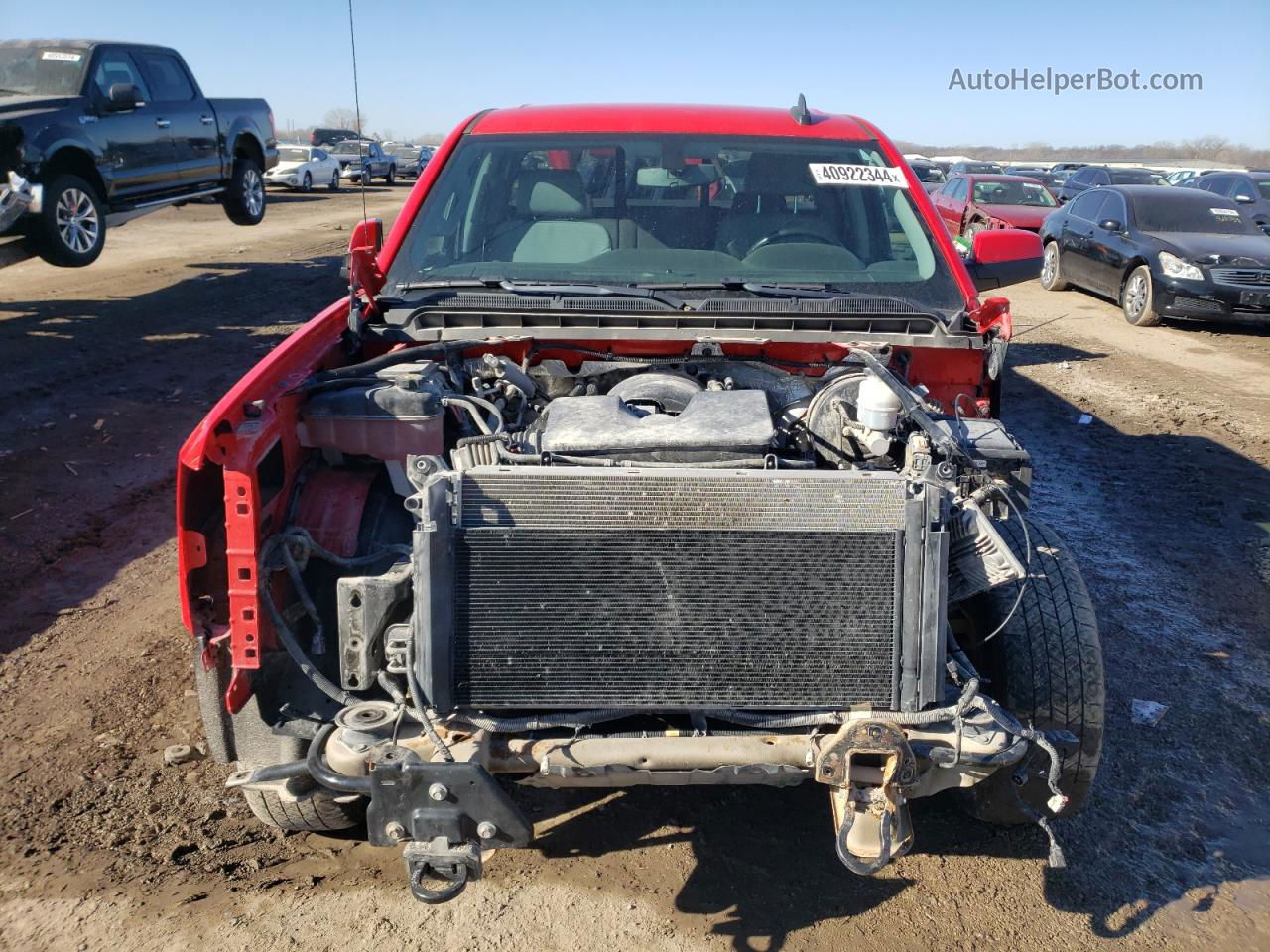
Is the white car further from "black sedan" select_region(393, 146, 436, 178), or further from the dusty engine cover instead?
the dusty engine cover

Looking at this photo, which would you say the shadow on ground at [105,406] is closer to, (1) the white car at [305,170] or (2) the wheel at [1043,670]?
(2) the wheel at [1043,670]

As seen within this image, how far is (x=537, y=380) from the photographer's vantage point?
3.37m

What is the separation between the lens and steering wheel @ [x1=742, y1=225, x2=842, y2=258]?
3840 millimetres

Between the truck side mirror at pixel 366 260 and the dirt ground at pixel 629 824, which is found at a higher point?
the truck side mirror at pixel 366 260

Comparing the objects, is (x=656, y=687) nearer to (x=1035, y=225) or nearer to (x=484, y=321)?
(x=484, y=321)

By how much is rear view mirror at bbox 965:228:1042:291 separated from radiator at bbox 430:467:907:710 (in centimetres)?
191

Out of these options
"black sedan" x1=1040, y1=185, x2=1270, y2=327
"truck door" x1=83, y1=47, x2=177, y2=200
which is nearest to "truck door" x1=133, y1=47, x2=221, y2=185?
"truck door" x1=83, y1=47, x2=177, y2=200

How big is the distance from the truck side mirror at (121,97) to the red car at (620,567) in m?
7.65

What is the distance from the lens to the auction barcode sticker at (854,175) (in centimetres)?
390

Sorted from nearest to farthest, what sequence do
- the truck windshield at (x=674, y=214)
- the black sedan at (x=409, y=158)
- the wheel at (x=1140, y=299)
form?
1. the truck windshield at (x=674, y=214)
2. the wheel at (x=1140, y=299)
3. the black sedan at (x=409, y=158)

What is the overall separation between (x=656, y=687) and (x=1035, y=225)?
48.1 ft

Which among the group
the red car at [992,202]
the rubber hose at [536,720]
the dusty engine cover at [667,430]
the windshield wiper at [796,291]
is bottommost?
the rubber hose at [536,720]

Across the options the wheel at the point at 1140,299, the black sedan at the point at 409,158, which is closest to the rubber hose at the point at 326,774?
the wheel at the point at 1140,299

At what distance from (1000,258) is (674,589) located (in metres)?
2.33
